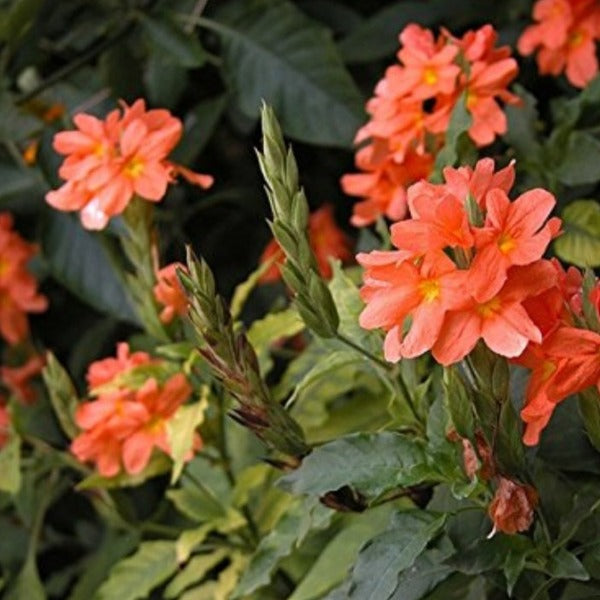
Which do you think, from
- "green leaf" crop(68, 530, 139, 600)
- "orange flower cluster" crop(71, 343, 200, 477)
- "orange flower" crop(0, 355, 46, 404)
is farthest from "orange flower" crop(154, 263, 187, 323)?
"orange flower" crop(0, 355, 46, 404)

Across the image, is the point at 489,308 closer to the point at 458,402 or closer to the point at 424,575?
the point at 458,402

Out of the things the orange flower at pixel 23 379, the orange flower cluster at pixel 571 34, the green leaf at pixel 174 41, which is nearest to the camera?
the orange flower cluster at pixel 571 34

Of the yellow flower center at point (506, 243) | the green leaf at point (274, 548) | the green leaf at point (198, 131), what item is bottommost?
the green leaf at point (198, 131)

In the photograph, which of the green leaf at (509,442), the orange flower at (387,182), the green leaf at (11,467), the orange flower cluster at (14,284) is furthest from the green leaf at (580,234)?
the orange flower cluster at (14,284)

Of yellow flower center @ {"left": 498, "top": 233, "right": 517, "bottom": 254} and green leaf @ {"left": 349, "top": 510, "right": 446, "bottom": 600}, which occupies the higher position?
yellow flower center @ {"left": 498, "top": 233, "right": 517, "bottom": 254}

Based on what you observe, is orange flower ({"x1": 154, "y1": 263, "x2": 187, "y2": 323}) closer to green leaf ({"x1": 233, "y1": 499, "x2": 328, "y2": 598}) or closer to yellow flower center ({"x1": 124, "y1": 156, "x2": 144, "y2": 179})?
yellow flower center ({"x1": 124, "y1": 156, "x2": 144, "y2": 179})

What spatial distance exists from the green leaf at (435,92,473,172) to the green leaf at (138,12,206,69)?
484 mm

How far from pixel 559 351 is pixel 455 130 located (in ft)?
1.29

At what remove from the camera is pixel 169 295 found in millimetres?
1422

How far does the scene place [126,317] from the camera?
6.04 feet

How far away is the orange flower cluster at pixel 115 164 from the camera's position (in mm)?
1413

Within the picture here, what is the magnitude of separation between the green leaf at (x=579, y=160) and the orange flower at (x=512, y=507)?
51cm

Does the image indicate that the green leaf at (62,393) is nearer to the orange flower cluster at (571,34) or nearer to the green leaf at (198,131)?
the green leaf at (198,131)

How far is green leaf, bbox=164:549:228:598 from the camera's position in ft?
4.99
